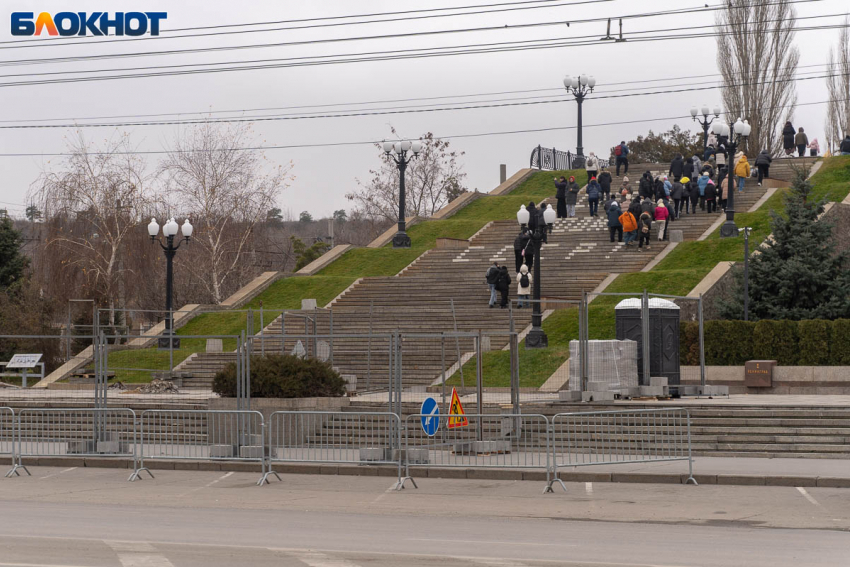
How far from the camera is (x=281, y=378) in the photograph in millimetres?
20000

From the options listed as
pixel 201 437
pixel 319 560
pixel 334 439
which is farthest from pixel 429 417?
pixel 319 560

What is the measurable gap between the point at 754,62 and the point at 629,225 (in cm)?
2395

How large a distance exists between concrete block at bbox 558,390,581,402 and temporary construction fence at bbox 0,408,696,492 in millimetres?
1764

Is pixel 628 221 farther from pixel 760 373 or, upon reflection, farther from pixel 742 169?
pixel 760 373

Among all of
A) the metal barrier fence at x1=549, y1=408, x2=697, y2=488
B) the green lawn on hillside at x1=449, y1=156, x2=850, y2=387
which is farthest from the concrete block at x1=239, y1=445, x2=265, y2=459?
the green lawn on hillside at x1=449, y1=156, x2=850, y2=387

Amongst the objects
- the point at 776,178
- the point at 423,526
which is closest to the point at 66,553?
the point at 423,526

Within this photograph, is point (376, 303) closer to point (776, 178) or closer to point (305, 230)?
point (776, 178)

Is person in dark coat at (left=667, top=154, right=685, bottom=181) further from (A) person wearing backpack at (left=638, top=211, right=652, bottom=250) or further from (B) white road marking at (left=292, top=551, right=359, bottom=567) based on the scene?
(B) white road marking at (left=292, top=551, right=359, bottom=567)

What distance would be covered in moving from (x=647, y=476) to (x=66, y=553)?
854 centimetres

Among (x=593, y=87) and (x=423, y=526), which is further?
(x=593, y=87)

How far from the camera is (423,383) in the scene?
2455 cm

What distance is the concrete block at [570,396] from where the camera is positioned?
21.0 m

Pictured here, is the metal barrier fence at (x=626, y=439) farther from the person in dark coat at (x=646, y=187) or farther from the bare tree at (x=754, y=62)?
the bare tree at (x=754, y=62)

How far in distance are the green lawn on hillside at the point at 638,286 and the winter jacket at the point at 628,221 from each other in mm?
1803
